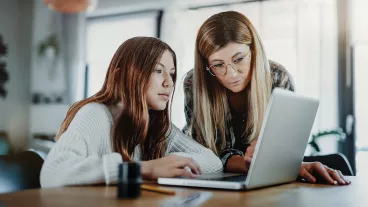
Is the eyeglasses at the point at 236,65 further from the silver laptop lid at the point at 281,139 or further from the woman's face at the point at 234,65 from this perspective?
the silver laptop lid at the point at 281,139

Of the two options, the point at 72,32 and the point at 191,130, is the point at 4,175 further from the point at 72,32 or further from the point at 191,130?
the point at 72,32

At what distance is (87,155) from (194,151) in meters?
0.45

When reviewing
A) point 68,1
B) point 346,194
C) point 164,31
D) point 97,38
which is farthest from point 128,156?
point 97,38

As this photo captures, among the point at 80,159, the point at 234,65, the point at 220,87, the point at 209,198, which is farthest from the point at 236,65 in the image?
the point at 209,198

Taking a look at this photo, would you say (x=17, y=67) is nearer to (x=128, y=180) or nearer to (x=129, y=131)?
(x=129, y=131)

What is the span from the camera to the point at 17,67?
17.3 feet

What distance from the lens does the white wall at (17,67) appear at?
17.1ft

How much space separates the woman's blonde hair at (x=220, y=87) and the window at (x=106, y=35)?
9.30ft

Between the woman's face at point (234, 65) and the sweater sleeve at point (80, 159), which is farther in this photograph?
the woman's face at point (234, 65)

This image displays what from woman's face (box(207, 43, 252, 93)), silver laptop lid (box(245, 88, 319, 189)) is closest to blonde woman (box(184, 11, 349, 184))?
woman's face (box(207, 43, 252, 93))

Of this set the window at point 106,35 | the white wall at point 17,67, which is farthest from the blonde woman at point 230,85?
the white wall at point 17,67

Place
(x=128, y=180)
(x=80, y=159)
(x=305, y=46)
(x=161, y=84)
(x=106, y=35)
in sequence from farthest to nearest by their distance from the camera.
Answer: (x=106, y=35), (x=305, y=46), (x=161, y=84), (x=80, y=159), (x=128, y=180)

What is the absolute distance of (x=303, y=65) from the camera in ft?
12.8

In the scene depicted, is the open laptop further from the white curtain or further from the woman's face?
the white curtain
